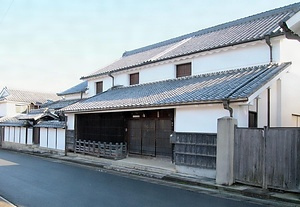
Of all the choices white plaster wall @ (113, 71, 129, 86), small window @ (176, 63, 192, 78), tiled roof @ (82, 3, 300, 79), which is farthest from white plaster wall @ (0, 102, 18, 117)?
small window @ (176, 63, 192, 78)

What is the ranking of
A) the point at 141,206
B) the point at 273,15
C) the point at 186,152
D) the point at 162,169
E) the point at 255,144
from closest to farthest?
the point at 141,206 → the point at 255,144 → the point at 186,152 → the point at 162,169 → the point at 273,15

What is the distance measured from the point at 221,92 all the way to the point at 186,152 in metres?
2.71

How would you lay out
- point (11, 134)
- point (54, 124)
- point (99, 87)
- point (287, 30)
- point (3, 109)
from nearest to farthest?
point (287, 30) < point (54, 124) < point (99, 87) < point (11, 134) < point (3, 109)

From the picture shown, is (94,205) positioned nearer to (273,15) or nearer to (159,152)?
(159,152)

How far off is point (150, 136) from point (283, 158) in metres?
8.26

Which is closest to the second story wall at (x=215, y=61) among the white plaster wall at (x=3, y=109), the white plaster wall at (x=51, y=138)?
the white plaster wall at (x=51, y=138)

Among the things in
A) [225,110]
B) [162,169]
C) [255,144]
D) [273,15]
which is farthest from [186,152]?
[273,15]

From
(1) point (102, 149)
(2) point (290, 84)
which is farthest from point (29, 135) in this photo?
(2) point (290, 84)

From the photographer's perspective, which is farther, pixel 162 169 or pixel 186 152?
pixel 162 169

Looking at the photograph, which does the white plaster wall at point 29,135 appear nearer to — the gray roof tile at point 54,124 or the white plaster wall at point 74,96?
the gray roof tile at point 54,124

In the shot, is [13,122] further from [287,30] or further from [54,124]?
[287,30]

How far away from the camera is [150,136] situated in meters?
15.6

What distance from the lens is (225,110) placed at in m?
10.5

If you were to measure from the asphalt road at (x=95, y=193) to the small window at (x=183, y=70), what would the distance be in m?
7.42
